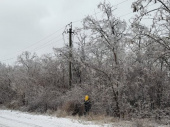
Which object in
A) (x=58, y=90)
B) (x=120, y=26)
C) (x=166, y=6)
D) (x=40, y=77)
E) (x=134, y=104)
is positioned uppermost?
(x=120, y=26)

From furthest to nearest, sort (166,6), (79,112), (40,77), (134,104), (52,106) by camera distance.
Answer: (40,77) → (52,106) → (79,112) → (134,104) → (166,6)

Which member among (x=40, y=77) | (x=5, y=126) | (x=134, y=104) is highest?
(x=40, y=77)

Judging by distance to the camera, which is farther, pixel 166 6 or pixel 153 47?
pixel 153 47

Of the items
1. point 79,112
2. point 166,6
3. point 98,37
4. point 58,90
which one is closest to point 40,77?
point 58,90

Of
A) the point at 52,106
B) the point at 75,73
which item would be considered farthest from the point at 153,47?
the point at 75,73

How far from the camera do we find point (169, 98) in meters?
12.9

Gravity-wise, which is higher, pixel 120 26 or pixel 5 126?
pixel 120 26

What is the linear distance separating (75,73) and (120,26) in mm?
8028

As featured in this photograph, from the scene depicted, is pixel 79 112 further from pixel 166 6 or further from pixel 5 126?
pixel 166 6

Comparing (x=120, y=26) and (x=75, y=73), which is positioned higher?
(x=120, y=26)

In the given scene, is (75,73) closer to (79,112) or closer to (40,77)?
(40,77)

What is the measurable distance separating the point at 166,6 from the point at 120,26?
6917mm

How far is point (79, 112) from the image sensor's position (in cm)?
1389

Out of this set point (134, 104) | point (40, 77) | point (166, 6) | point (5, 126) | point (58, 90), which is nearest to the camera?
point (166, 6)
